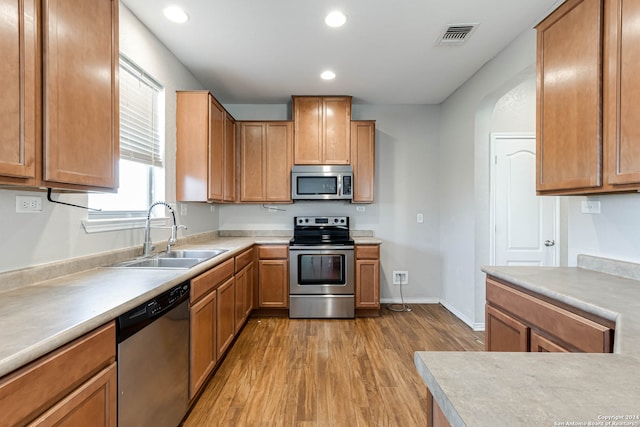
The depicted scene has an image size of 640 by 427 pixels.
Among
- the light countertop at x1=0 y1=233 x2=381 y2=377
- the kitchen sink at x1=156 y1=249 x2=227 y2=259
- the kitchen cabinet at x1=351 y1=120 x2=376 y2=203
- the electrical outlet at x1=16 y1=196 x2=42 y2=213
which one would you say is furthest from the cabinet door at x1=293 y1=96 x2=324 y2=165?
the electrical outlet at x1=16 y1=196 x2=42 y2=213

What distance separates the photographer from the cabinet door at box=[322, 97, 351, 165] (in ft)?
12.2

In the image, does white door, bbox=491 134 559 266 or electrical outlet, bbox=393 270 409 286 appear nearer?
white door, bbox=491 134 559 266

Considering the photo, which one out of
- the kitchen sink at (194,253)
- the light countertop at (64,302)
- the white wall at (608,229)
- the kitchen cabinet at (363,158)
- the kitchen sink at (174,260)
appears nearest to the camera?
the light countertop at (64,302)

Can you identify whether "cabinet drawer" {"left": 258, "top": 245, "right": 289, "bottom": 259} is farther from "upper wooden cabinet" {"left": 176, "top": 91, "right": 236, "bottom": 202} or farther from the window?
the window

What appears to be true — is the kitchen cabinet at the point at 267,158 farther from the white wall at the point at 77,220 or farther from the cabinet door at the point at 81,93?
the cabinet door at the point at 81,93

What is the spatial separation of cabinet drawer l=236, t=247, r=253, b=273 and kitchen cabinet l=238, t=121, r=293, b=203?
82cm

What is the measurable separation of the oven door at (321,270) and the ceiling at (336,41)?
1.89 m

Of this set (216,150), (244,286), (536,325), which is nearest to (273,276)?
(244,286)

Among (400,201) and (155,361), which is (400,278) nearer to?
(400,201)

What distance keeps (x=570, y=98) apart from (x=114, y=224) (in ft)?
9.27

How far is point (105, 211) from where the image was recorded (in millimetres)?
1961

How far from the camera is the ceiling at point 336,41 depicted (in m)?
2.10

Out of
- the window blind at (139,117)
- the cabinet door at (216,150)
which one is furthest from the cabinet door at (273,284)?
the window blind at (139,117)

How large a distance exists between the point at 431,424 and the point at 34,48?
178 centimetres
